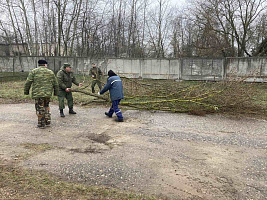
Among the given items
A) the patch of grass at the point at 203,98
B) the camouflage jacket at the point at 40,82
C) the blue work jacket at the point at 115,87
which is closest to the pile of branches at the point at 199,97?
the patch of grass at the point at 203,98

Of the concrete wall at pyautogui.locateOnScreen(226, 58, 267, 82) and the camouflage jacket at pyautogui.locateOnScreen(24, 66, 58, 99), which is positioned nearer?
the camouflage jacket at pyautogui.locateOnScreen(24, 66, 58, 99)

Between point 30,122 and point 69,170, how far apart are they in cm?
328

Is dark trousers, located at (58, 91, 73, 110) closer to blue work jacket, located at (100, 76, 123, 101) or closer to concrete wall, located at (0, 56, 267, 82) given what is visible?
blue work jacket, located at (100, 76, 123, 101)

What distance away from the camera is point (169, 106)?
24.6 ft

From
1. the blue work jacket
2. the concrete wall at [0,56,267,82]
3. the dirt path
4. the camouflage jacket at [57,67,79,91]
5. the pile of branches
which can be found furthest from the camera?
the concrete wall at [0,56,267,82]

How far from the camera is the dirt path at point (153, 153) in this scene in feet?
9.34

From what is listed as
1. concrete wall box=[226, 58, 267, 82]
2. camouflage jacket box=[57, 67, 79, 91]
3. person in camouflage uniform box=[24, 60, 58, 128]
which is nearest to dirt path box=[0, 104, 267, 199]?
person in camouflage uniform box=[24, 60, 58, 128]

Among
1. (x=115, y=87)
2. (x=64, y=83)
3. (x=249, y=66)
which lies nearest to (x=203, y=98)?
(x=115, y=87)

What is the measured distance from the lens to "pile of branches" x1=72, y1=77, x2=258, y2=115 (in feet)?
22.2

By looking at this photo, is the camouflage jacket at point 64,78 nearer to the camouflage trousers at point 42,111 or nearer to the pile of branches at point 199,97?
the pile of branches at point 199,97

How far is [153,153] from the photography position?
3855mm

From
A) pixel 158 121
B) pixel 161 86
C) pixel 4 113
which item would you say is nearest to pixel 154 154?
pixel 158 121

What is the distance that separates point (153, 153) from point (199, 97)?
4011mm

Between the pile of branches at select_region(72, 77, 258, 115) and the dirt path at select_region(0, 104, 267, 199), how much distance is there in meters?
0.73
